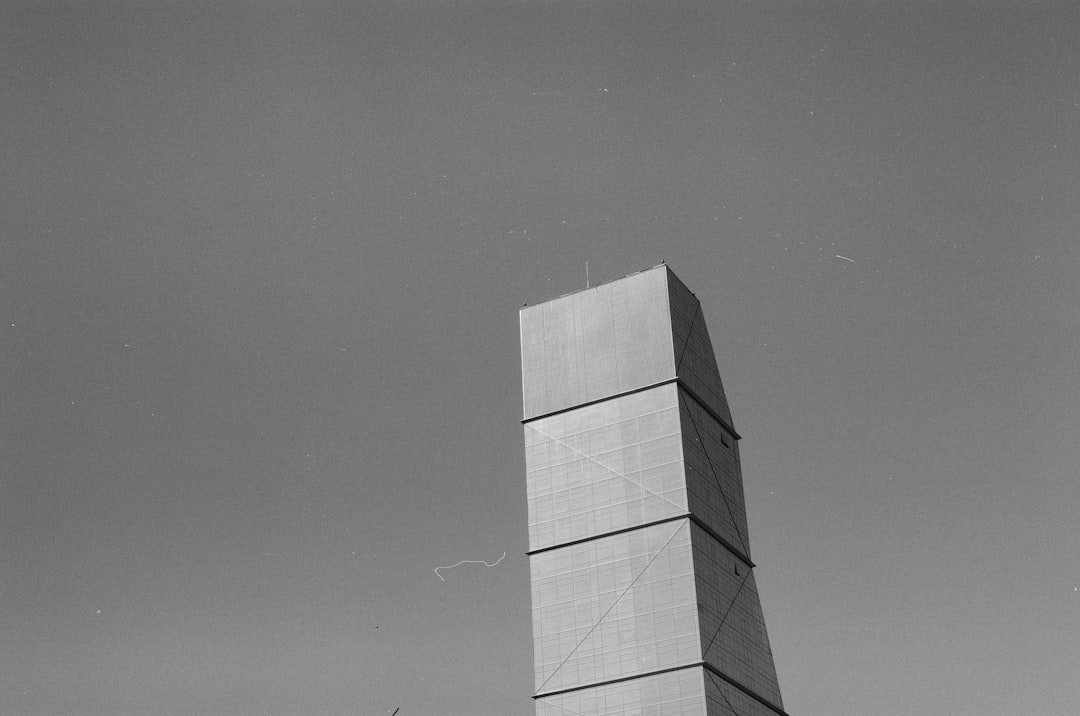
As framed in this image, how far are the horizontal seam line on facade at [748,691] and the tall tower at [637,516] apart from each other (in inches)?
4.0

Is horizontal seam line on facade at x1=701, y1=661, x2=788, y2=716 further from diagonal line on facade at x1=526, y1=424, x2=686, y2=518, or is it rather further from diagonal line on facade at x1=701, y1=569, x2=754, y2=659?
diagonal line on facade at x1=526, y1=424, x2=686, y2=518

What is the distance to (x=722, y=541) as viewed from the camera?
75.2 meters

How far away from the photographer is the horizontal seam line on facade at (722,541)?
240 ft

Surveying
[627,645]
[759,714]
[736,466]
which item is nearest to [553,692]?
[627,645]

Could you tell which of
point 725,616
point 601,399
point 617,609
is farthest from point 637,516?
point 601,399

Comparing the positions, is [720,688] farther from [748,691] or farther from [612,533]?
[612,533]

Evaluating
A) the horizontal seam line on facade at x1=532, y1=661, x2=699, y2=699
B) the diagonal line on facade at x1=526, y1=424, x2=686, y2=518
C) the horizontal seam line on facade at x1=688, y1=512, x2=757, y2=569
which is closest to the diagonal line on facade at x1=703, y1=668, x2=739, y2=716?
the horizontal seam line on facade at x1=532, y1=661, x2=699, y2=699

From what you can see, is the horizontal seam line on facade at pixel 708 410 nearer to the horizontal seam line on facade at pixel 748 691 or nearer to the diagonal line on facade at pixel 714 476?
the diagonal line on facade at pixel 714 476

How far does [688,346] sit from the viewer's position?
78062 millimetres

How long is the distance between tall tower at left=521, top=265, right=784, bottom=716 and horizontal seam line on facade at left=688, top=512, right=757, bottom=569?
4.2 inches

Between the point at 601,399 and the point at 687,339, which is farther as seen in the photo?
the point at 687,339

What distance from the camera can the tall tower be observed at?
71.1m

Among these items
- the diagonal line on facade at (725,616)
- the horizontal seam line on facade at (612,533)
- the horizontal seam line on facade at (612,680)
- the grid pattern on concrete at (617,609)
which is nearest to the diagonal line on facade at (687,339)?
the horizontal seam line on facade at (612,533)

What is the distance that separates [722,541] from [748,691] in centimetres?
759
